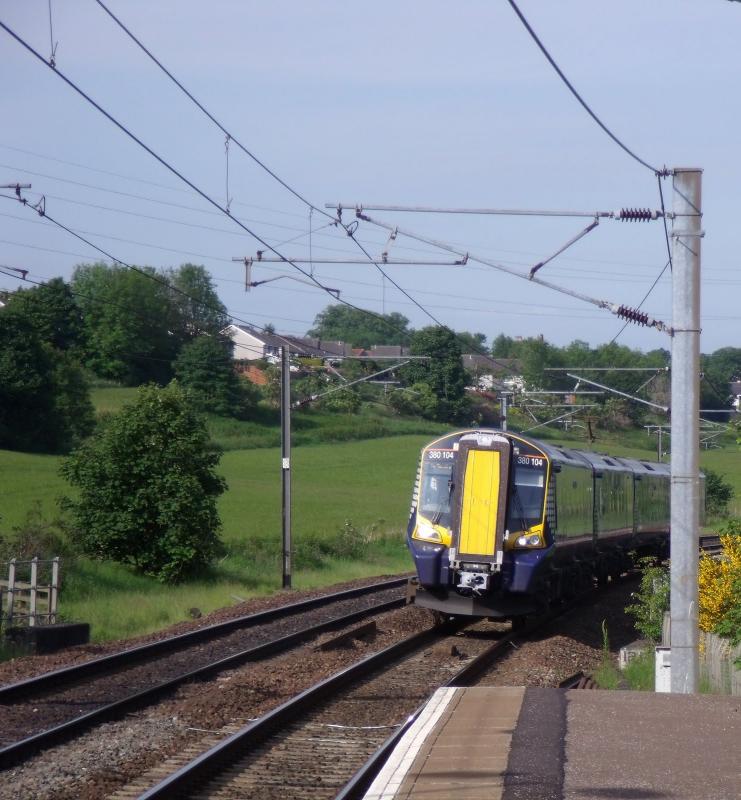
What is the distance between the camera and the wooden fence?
17875 mm

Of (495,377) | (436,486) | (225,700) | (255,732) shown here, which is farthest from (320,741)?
(495,377)

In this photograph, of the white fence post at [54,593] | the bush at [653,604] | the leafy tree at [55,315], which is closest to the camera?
the bush at [653,604]

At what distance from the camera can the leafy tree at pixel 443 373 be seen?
53656mm

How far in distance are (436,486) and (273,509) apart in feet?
98.9

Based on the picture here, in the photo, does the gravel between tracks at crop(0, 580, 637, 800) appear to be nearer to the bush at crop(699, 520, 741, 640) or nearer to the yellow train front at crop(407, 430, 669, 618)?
the yellow train front at crop(407, 430, 669, 618)

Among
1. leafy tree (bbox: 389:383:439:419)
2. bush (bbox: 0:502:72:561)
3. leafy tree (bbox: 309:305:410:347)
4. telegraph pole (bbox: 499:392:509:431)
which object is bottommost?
bush (bbox: 0:502:72:561)

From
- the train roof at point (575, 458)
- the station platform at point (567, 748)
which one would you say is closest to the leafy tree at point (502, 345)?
the train roof at point (575, 458)

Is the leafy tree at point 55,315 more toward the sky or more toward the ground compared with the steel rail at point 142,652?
more toward the sky

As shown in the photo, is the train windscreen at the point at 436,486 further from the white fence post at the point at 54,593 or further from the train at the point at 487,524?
the white fence post at the point at 54,593

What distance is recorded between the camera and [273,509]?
47094 mm

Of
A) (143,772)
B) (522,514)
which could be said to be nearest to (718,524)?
(522,514)

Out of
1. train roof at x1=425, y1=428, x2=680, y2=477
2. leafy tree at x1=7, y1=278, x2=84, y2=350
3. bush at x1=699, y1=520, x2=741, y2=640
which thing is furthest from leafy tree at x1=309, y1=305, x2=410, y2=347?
bush at x1=699, y1=520, x2=741, y2=640

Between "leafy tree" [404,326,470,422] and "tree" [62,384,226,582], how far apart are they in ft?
77.3

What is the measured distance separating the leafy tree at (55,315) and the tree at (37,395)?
5028 millimetres
